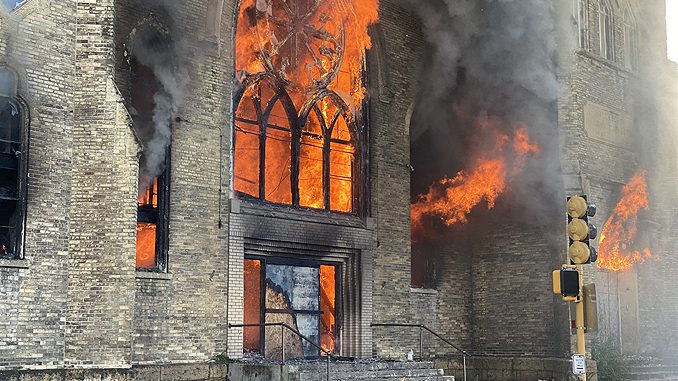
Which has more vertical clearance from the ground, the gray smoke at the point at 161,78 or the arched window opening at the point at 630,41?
the arched window opening at the point at 630,41

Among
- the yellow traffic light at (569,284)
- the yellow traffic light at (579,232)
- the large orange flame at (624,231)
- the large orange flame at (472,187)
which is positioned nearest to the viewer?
the yellow traffic light at (579,232)

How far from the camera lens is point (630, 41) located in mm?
26031

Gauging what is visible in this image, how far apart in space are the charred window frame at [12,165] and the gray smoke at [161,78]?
2.56m

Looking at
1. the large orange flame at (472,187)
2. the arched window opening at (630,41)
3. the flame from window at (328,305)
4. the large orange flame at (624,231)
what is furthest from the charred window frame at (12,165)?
the arched window opening at (630,41)

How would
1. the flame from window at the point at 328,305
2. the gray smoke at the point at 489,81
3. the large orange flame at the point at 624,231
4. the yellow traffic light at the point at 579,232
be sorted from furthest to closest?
the large orange flame at the point at 624,231 → the gray smoke at the point at 489,81 → the flame from window at the point at 328,305 → the yellow traffic light at the point at 579,232

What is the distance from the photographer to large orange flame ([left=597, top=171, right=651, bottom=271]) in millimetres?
24922

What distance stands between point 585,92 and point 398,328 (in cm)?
695

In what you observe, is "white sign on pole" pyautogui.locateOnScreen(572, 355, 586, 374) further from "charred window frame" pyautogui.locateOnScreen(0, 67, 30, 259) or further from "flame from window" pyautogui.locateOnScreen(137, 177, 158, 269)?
"charred window frame" pyautogui.locateOnScreen(0, 67, 30, 259)

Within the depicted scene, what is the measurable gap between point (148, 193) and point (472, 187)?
865 cm

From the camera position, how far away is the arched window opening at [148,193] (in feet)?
60.2

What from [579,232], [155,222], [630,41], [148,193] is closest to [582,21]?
[630,41]

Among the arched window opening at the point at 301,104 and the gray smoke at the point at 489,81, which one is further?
the gray smoke at the point at 489,81

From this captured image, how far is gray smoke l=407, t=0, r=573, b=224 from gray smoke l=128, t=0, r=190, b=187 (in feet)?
22.7

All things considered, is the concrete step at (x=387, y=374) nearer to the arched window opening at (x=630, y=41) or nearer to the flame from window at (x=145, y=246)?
the flame from window at (x=145, y=246)
